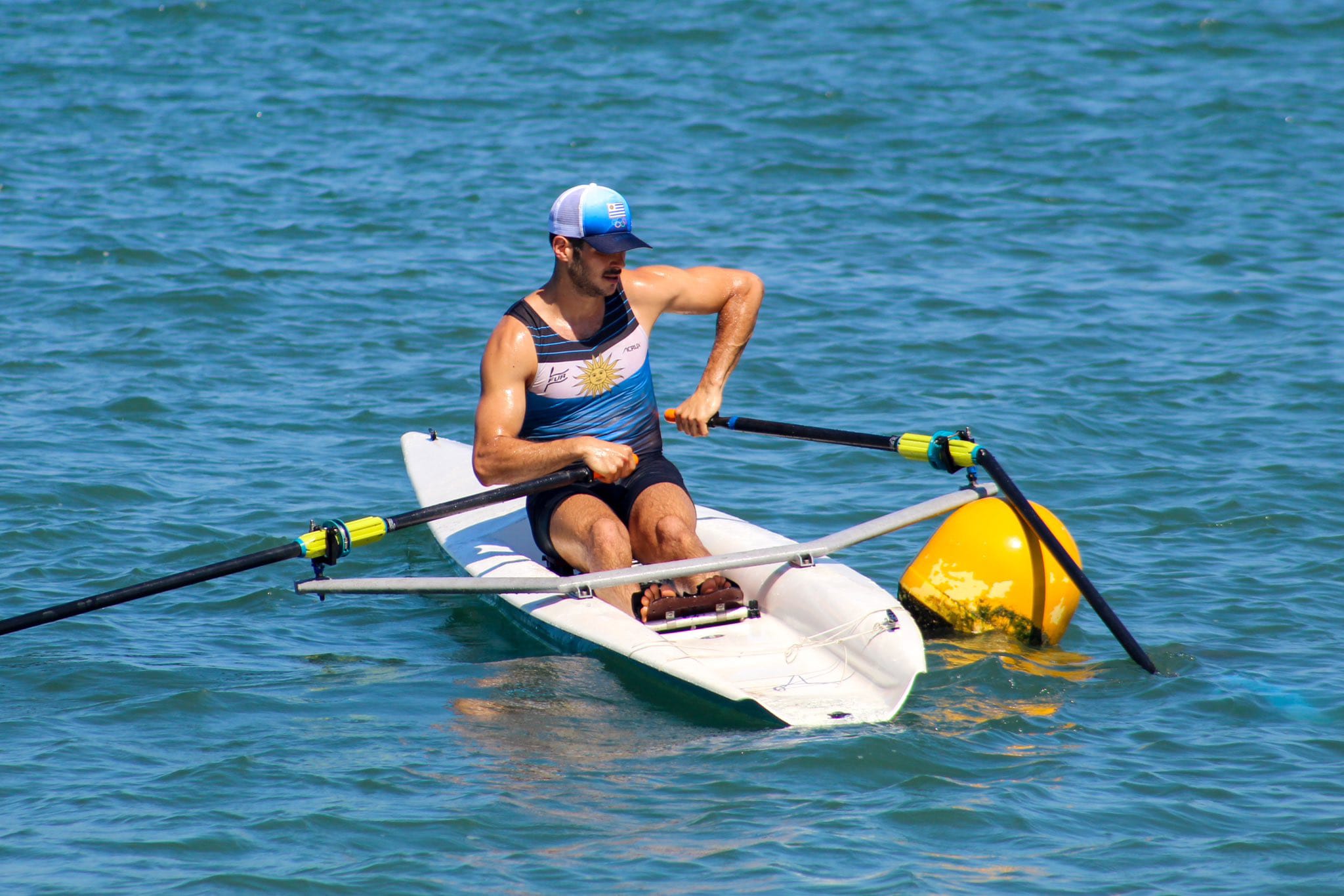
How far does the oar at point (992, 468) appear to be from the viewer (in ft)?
17.5

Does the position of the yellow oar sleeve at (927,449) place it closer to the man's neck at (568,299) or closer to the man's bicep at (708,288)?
the man's bicep at (708,288)

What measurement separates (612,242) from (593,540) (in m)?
1.10

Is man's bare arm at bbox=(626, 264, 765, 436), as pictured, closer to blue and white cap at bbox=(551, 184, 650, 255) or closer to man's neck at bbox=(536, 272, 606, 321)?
man's neck at bbox=(536, 272, 606, 321)

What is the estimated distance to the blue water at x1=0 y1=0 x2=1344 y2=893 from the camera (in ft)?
14.0

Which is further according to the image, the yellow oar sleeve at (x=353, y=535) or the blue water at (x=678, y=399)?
the yellow oar sleeve at (x=353, y=535)

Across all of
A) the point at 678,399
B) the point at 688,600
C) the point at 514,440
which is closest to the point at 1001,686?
the point at 688,600

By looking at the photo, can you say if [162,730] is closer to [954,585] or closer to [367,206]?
[954,585]

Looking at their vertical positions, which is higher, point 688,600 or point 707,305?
point 707,305

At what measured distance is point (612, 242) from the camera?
5387 mm

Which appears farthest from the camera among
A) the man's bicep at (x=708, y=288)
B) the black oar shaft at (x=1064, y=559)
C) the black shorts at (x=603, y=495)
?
the man's bicep at (x=708, y=288)

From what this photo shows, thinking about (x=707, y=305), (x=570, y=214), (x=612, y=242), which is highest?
(x=570, y=214)

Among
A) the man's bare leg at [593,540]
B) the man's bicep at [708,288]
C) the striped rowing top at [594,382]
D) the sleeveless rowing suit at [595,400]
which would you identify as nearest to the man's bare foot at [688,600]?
the man's bare leg at [593,540]

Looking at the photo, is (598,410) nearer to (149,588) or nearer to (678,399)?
(149,588)

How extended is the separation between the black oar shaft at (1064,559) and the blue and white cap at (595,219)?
1.55 m
